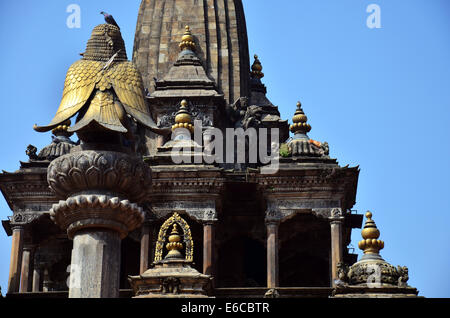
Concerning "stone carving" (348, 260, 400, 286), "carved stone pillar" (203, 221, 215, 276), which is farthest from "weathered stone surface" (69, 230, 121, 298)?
"carved stone pillar" (203, 221, 215, 276)

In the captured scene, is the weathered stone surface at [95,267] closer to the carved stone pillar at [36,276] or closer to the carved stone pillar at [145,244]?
the carved stone pillar at [145,244]

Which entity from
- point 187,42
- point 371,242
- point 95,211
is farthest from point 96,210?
point 187,42

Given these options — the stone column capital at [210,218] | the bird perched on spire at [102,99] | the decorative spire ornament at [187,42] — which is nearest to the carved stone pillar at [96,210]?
the bird perched on spire at [102,99]

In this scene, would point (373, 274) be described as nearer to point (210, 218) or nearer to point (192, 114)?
point (210, 218)

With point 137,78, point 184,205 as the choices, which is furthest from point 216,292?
point 137,78

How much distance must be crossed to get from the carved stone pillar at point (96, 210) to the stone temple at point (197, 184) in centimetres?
6

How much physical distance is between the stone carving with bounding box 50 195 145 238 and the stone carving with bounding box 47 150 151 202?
269 millimetres

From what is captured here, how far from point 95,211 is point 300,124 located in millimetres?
19633

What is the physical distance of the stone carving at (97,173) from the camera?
17.7 metres

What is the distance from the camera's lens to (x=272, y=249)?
110ft

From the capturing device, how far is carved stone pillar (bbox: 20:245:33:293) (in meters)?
34.6

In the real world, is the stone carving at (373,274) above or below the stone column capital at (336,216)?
below

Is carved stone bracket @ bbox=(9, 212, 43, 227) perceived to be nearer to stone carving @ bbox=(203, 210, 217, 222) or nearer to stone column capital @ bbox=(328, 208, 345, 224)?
stone carving @ bbox=(203, 210, 217, 222)

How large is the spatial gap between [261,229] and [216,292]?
5.69m
